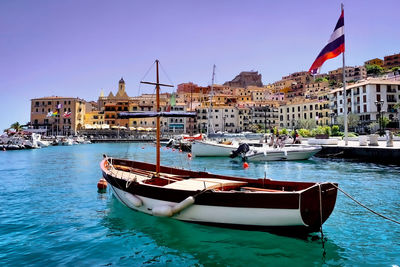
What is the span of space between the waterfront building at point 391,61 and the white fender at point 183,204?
435ft

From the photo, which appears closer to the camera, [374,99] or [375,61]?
[374,99]

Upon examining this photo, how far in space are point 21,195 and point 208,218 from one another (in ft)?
36.4

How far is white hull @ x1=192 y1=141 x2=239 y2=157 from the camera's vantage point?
33.5m

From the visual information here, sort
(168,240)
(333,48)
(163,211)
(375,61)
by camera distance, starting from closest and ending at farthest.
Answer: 1. (168,240)
2. (163,211)
3. (333,48)
4. (375,61)

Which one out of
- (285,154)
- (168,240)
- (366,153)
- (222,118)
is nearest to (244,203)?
(168,240)

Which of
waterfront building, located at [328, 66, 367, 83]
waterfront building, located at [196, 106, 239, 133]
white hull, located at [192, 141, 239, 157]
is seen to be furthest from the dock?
waterfront building, located at [328, 66, 367, 83]

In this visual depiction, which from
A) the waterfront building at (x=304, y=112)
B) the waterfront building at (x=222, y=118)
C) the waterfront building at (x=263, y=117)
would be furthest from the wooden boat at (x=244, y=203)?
the waterfront building at (x=263, y=117)

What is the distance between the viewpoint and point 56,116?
9925 centimetres

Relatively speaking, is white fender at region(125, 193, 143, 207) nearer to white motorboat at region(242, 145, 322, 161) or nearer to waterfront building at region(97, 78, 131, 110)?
white motorboat at region(242, 145, 322, 161)

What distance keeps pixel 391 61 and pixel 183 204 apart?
13815cm

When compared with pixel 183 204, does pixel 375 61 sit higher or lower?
higher

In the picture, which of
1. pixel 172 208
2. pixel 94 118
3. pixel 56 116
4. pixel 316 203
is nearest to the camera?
pixel 316 203

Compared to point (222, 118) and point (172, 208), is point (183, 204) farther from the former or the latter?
point (222, 118)

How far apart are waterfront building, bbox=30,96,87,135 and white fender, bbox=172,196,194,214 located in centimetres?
10128
